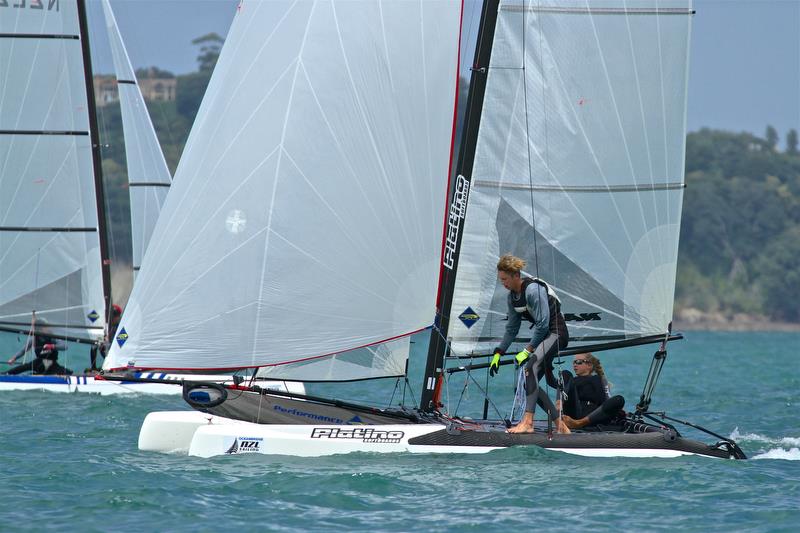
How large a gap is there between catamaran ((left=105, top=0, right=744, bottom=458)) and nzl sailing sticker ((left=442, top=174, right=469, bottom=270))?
0.01 meters

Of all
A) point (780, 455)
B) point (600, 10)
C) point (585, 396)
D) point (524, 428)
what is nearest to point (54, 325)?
point (585, 396)

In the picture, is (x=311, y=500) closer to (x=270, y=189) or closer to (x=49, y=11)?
(x=270, y=189)

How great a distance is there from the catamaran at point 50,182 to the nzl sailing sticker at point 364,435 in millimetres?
8266

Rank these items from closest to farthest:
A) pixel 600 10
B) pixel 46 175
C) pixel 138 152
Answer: pixel 600 10 < pixel 46 175 < pixel 138 152

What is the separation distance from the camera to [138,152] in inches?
768

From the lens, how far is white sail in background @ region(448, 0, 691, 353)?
10.5 m

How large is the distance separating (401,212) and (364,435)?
1.80 m

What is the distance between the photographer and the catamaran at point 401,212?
9.80 m

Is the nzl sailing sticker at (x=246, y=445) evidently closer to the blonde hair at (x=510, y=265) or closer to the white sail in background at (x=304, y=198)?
the white sail in background at (x=304, y=198)

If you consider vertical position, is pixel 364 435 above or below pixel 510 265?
below

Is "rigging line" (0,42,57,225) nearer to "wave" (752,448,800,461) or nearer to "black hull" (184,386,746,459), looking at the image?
"black hull" (184,386,746,459)

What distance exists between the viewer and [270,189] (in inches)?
387

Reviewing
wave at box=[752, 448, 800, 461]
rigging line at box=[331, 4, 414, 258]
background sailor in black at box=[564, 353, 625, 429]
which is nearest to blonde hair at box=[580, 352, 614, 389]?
background sailor in black at box=[564, 353, 625, 429]

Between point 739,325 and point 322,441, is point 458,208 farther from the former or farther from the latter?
point 739,325
